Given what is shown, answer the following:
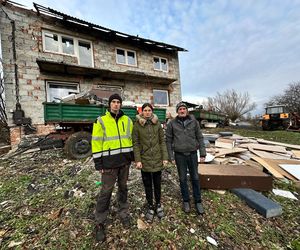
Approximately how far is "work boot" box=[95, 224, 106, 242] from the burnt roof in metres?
9.58

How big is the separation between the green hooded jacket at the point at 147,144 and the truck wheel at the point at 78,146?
3087mm

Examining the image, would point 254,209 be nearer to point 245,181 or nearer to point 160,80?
point 245,181

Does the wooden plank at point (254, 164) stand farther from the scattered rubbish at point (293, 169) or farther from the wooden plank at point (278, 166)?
the scattered rubbish at point (293, 169)

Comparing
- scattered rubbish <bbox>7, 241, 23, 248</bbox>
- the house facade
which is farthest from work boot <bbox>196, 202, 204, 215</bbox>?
the house facade

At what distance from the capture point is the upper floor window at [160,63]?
11.4 meters

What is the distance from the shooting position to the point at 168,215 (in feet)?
7.69

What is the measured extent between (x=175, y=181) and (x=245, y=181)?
53.7 inches

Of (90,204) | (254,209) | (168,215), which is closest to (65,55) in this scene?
(90,204)


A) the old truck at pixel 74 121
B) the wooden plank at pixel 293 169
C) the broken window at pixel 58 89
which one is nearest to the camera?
the wooden plank at pixel 293 169

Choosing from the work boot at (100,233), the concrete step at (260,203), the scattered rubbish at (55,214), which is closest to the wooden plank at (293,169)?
the concrete step at (260,203)

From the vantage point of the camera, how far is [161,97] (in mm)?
11188

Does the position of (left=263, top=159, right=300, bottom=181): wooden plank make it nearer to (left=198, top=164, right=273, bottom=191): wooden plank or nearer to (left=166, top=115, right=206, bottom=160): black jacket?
(left=198, top=164, right=273, bottom=191): wooden plank

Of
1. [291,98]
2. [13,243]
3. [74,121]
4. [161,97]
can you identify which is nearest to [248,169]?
[13,243]

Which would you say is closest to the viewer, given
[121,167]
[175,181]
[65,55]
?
[121,167]
